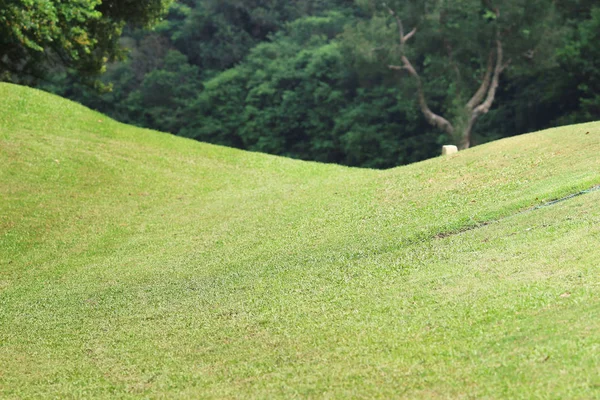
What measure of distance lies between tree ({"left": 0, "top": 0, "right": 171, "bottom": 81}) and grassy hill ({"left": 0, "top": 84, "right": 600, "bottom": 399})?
129 inches

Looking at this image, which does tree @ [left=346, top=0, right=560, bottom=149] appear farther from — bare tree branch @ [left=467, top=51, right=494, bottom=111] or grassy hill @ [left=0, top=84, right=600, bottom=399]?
grassy hill @ [left=0, top=84, right=600, bottom=399]

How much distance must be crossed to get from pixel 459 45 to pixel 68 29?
96.9ft

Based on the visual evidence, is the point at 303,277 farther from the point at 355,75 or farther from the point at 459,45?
the point at 355,75

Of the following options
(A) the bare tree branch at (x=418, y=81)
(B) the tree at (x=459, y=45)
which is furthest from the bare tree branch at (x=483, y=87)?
(A) the bare tree branch at (x=418, y=81)

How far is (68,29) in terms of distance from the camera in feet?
86.9

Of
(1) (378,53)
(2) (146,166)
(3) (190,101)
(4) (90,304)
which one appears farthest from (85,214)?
(3) (190,101)

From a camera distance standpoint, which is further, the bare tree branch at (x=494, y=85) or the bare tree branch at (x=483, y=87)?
the bare tree branch at (x=483, y=87)

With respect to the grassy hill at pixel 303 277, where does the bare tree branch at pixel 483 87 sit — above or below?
below

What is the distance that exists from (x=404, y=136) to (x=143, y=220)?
37594 millimetres

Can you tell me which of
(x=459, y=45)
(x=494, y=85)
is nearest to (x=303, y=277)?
(x=494, y=85)

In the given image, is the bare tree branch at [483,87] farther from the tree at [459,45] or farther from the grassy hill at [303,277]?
the grassy hill at [303,277]

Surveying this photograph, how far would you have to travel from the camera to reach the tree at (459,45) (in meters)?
47.1

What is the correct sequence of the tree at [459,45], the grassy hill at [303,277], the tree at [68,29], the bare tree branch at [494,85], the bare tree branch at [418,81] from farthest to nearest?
the bare tree branch at [418,81], the bare tree branch at [494,85], the tree at [459,45], the tree at [68,29], the grassy hill at [303,277]

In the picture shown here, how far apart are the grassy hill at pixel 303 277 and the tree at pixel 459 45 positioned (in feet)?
86.5
